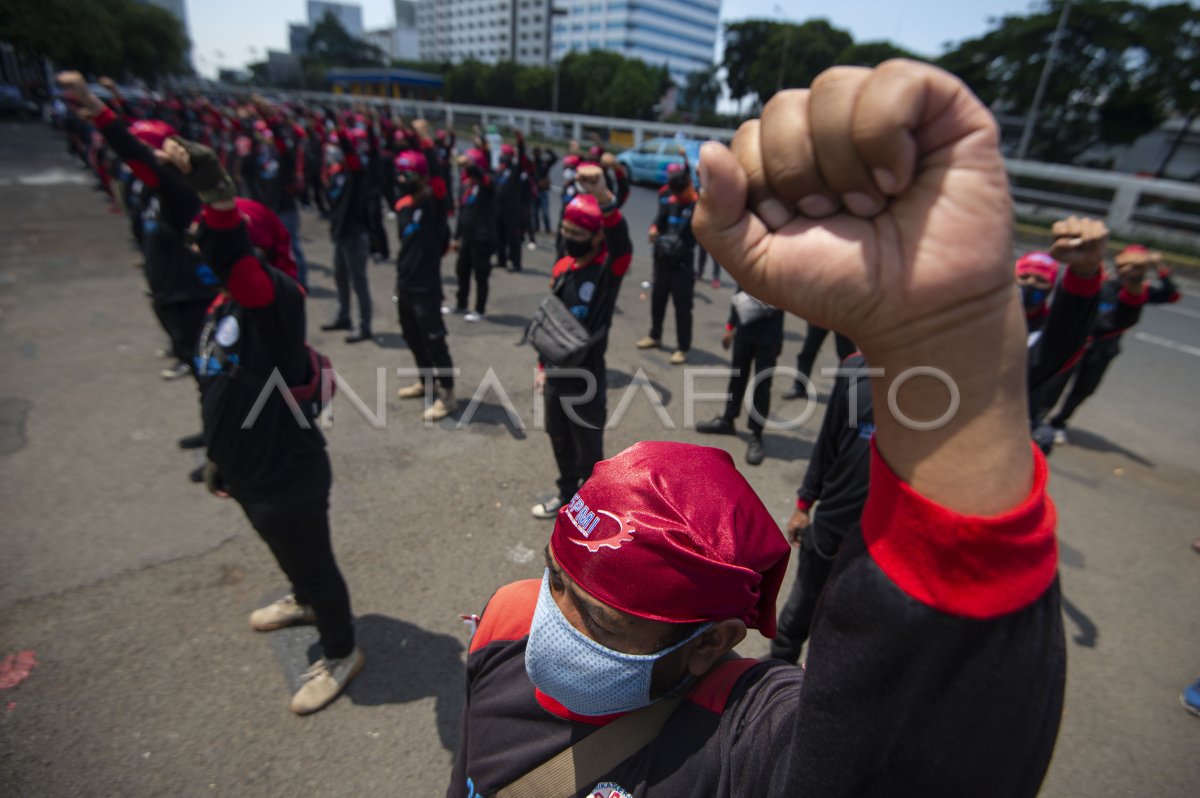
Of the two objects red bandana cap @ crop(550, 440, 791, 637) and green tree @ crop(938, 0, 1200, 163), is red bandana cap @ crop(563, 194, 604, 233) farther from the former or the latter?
green tree @ crop(938, 0, 1200, 163)

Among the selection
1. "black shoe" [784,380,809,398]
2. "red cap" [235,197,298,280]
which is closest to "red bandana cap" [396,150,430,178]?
"red cap" [235,197,298,280]

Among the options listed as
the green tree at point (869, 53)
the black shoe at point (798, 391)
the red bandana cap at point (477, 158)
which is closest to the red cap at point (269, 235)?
the black shoe at point (798, 391)

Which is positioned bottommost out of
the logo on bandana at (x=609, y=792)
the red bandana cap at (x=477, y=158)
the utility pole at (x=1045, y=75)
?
the logo on bandana at (x=609, y=792)

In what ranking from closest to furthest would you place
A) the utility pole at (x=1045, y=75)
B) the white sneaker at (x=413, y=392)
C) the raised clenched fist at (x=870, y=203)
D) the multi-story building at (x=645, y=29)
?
the raised clenched fist at (x=870, y=203) < the white sneaker at (x=413, y=392) < the utility pole at (x=1045, y=75) < the multi-story building at (x=645, y=29)

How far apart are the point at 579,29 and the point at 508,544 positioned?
117m

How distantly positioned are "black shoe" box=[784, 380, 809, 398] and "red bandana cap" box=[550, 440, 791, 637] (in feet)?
17.3

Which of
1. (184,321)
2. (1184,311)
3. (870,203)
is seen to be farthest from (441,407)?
(1184,311)

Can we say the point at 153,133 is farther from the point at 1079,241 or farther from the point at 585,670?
the point at 1079,241

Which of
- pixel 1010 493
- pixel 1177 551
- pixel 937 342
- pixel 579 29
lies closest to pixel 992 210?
pixel 937 342

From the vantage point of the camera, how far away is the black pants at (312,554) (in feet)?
7.98

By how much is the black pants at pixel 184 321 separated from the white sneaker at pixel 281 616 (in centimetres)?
211

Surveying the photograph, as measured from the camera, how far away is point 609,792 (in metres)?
1.07

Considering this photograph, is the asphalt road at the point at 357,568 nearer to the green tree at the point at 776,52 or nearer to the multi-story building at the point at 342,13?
the green tree at the point at 776,52

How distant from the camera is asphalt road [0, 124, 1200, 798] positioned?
248 cm
